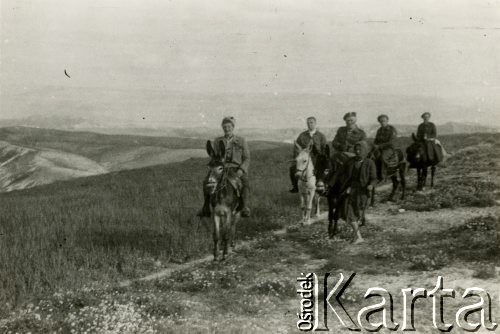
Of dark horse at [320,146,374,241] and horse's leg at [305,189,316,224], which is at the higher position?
dark horse at [320,146,374,241]

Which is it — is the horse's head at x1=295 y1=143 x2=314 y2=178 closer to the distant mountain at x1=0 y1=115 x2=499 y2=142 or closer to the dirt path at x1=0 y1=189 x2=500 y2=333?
the dirt path at x1=0 y1=189 x2=500 y2=333

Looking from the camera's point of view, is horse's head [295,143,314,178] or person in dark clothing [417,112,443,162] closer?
horse's head [295,143,314,178]

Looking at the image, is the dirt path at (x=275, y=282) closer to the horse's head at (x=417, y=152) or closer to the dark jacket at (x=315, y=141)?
the dark jacket at (x=315, y=141)

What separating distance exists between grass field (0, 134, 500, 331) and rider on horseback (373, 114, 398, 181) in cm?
135

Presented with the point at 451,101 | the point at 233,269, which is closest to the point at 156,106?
the point at 451,101

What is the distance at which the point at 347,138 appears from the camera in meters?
12.1

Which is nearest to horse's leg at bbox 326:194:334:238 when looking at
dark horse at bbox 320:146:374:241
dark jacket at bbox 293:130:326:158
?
dark horse at bbox 320:146:374:241

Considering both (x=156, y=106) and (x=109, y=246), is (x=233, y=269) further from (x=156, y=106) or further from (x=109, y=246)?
(x=156, y=106)

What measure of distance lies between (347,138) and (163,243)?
198 inches

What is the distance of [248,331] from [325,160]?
20.5 feet

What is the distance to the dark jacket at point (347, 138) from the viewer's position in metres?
12.0

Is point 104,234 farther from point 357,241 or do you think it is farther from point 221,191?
point 357,241

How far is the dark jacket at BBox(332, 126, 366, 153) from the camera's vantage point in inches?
472

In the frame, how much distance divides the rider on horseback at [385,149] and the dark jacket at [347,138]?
3.13 meters
